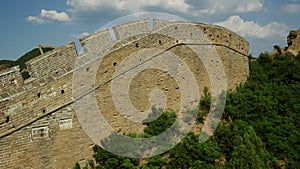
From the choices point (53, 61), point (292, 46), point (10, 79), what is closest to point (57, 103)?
point (10, 79)

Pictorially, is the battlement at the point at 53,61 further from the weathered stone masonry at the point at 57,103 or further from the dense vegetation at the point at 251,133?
the dense vegetation at the point at 251,133

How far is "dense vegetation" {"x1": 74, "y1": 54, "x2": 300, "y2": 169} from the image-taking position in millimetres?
6230

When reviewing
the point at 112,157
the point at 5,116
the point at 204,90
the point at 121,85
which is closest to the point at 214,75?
the point at 204,90

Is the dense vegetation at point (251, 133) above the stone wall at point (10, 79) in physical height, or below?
below

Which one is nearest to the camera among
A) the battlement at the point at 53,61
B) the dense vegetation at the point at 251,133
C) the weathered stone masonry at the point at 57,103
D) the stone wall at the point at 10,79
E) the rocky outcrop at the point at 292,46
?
the weathered stone masonry at the point at 57,103

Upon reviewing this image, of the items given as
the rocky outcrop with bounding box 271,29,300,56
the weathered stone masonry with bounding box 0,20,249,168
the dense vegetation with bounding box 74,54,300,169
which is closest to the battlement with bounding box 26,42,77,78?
the weathered stone masonry with bounding box 0,20,249,168

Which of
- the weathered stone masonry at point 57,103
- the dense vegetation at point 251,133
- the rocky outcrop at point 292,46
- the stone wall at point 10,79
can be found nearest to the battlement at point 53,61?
the weathered stone masonry at point 57,103

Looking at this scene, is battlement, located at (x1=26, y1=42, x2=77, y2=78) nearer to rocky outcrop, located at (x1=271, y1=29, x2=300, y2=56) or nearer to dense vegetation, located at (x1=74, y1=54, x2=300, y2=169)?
dense vegetation, located at (x1=74, y1=54, x2=300, y2=169)

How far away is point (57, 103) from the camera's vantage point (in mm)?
5832

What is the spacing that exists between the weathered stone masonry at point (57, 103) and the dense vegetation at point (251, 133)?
0.64 meters

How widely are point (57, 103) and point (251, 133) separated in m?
4.31

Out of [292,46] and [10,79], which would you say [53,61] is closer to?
[10,79]

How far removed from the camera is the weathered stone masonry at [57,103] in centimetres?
536

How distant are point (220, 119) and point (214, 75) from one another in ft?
6.07
